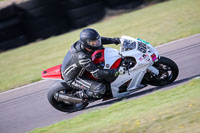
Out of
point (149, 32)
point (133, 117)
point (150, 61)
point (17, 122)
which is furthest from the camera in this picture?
point (149, 32)

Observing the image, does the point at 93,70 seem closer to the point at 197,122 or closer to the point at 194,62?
the point at 197,122

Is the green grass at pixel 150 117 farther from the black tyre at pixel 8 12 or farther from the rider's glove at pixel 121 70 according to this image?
the black tyre at pixel 8 12

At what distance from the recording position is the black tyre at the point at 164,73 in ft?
19.8

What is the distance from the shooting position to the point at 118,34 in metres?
11.9

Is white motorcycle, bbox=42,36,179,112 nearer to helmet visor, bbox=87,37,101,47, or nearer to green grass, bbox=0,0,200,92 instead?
helmet visor, bbox=87,37,101,47

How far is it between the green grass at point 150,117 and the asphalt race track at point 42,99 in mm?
903

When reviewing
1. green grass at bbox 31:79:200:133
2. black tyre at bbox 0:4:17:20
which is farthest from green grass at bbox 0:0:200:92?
green grass at bbox 31:79:200:133

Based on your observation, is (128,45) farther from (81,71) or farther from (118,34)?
(118,34)

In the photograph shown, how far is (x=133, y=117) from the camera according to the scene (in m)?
4.57

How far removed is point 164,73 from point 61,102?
8.15 ft

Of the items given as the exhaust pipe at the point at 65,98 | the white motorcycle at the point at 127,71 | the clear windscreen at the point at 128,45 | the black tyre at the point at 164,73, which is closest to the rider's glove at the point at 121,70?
the white motorcycle at the point at 127,71

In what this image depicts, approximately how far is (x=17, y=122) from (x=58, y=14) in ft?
25.6

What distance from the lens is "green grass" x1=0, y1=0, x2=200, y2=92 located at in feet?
32.7

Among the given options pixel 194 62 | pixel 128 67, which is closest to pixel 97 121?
pixel 128 67
